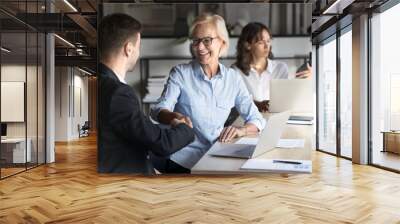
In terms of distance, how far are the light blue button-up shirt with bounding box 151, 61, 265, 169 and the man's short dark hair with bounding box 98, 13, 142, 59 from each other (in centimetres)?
82

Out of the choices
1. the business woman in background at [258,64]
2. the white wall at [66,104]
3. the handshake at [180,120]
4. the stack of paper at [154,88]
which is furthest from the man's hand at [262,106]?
the white wall at [66,104]

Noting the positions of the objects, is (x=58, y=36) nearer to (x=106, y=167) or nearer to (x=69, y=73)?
(x=106, y=167)

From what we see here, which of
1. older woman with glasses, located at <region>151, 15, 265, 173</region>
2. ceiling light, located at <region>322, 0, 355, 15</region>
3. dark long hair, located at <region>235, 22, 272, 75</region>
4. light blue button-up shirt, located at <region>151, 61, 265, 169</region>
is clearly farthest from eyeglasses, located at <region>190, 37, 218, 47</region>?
ceiling light, located at <region>322, 0, 355, 15</region>

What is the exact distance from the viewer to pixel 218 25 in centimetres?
607

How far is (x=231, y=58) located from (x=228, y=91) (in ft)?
1.53

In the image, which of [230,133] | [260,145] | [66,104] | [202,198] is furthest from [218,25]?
[66,104]

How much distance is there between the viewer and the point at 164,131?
5984 mm

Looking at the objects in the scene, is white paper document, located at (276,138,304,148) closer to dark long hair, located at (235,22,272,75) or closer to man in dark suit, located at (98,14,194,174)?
dark long hair, located at (235,22,272,75)

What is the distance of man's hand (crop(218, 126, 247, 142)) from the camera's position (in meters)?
6.05

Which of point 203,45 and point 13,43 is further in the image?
point 13,43

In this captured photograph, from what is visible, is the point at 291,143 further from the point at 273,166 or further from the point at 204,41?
the point at 204,41

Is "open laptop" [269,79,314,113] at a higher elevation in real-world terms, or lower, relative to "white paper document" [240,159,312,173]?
higher

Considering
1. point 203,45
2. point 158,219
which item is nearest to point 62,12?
point 203,45

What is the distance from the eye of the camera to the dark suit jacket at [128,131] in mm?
5938
